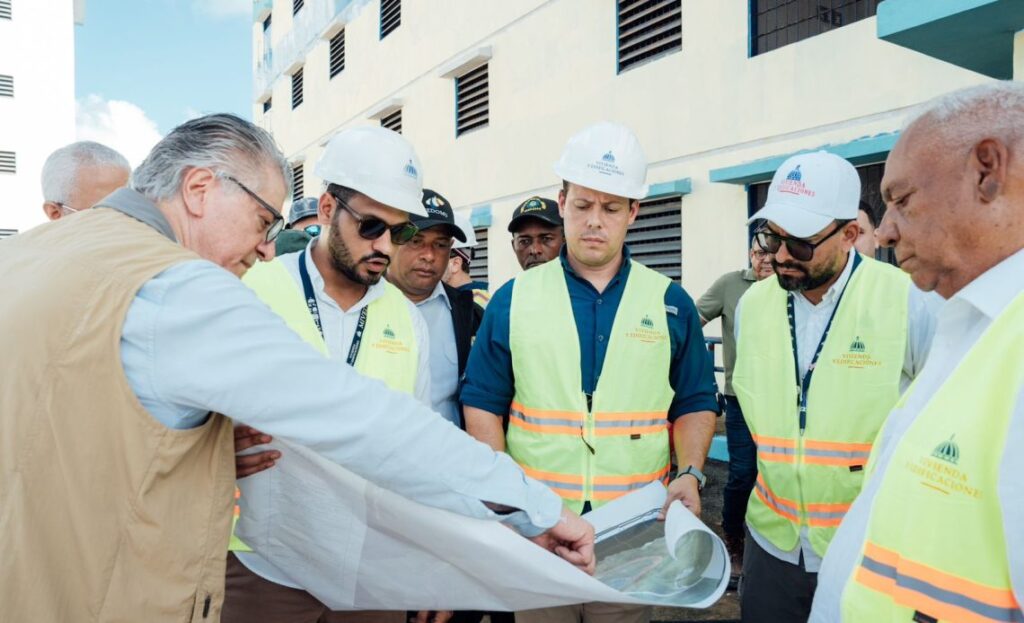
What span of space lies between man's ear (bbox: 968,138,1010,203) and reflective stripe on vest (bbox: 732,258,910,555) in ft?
3.86

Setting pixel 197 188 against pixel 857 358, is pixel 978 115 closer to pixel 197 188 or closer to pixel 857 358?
pixel 857 358

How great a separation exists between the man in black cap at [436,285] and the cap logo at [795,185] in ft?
5.00

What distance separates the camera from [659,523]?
213 cm

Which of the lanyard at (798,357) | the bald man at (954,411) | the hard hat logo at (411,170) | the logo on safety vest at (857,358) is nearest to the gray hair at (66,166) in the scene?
the hard hat logo at (411,170)

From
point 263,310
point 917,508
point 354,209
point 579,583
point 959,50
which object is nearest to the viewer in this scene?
point 917,508

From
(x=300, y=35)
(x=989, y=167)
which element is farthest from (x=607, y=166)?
(x=300, y=35)

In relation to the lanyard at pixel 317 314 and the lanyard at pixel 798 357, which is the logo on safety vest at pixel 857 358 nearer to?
the lanyard at pixel 798 357

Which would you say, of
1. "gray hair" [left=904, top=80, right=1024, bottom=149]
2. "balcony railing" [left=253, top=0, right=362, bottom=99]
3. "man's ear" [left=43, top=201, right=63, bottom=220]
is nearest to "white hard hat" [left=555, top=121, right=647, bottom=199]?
"gray hair" [left=904, top=80, right=1024, bottom=149]

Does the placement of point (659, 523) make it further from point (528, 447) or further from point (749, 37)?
point (749, 37)

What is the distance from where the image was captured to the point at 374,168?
2441 mm

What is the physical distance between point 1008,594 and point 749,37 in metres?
6.70

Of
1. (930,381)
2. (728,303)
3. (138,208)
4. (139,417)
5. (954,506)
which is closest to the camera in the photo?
(954,506)

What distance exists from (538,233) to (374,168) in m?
1.90

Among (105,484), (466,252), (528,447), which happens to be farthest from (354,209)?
(466,252)
